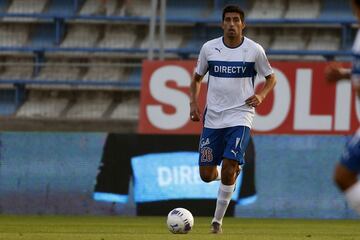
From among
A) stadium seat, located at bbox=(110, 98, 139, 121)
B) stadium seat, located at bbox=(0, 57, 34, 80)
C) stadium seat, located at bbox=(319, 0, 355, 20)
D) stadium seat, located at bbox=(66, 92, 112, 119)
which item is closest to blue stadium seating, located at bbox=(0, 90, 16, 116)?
stadium seat, located at bbox=(0, 57, 34, 80)

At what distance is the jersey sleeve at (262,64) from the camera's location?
42.0 ft

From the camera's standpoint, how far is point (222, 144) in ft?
42.3

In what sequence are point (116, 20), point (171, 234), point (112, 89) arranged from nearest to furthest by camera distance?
1. point (171, 234)
2. point (112, 89)
3. point (116, 20)

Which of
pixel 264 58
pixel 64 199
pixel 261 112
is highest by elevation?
pixel 264 58

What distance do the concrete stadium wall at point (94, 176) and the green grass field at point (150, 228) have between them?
80 centimetres

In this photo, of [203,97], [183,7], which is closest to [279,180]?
[203,97]

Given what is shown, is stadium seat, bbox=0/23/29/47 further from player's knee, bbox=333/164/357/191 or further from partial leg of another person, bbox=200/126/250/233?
player's knee, bbox=333/164/357/191

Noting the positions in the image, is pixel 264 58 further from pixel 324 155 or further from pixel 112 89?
pixel 112 89

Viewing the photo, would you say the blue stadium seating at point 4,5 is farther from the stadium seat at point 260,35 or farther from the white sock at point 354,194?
the white sock at point 354,194

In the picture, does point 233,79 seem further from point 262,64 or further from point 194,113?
point 194,113

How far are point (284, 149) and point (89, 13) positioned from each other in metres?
8.63

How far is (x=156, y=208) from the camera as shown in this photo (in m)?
18.0

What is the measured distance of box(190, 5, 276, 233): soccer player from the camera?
12.7 metres

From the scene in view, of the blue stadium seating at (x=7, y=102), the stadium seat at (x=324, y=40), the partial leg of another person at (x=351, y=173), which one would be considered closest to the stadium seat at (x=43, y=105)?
the blue stadium seating at (x=7, y=102)
